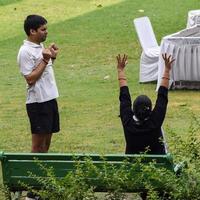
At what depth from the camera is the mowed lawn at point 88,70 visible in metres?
10.4

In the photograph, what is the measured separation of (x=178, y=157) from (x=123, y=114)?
1128 millimetres

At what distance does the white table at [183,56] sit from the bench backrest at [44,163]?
22.9 ft

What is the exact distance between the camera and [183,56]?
12961 millimetres

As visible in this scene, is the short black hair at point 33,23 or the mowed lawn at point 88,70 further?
the mowed lawn at point 88,70

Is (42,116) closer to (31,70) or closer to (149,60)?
(31,70)

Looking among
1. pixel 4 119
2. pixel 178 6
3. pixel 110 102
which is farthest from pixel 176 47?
pixel 178 6

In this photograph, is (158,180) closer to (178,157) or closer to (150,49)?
(178,157)

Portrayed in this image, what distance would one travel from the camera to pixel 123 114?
6492mm

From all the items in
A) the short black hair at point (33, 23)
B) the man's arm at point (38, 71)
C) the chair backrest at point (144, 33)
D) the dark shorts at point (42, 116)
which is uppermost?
the short black hair at point (33, 23)

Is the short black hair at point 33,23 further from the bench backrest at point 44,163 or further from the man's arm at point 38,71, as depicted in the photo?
the bench backrest at point 44,163

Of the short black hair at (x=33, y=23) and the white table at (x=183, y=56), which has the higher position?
the short black hair at (x=33, y=23)

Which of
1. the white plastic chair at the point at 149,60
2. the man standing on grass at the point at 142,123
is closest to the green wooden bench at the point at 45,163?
the man standing on grass at the point at 142,123

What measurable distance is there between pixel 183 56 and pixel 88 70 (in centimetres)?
284

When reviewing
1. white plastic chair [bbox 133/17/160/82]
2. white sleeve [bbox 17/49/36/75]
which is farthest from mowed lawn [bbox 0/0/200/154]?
white sleeve [bbox 17/49/36/75]
